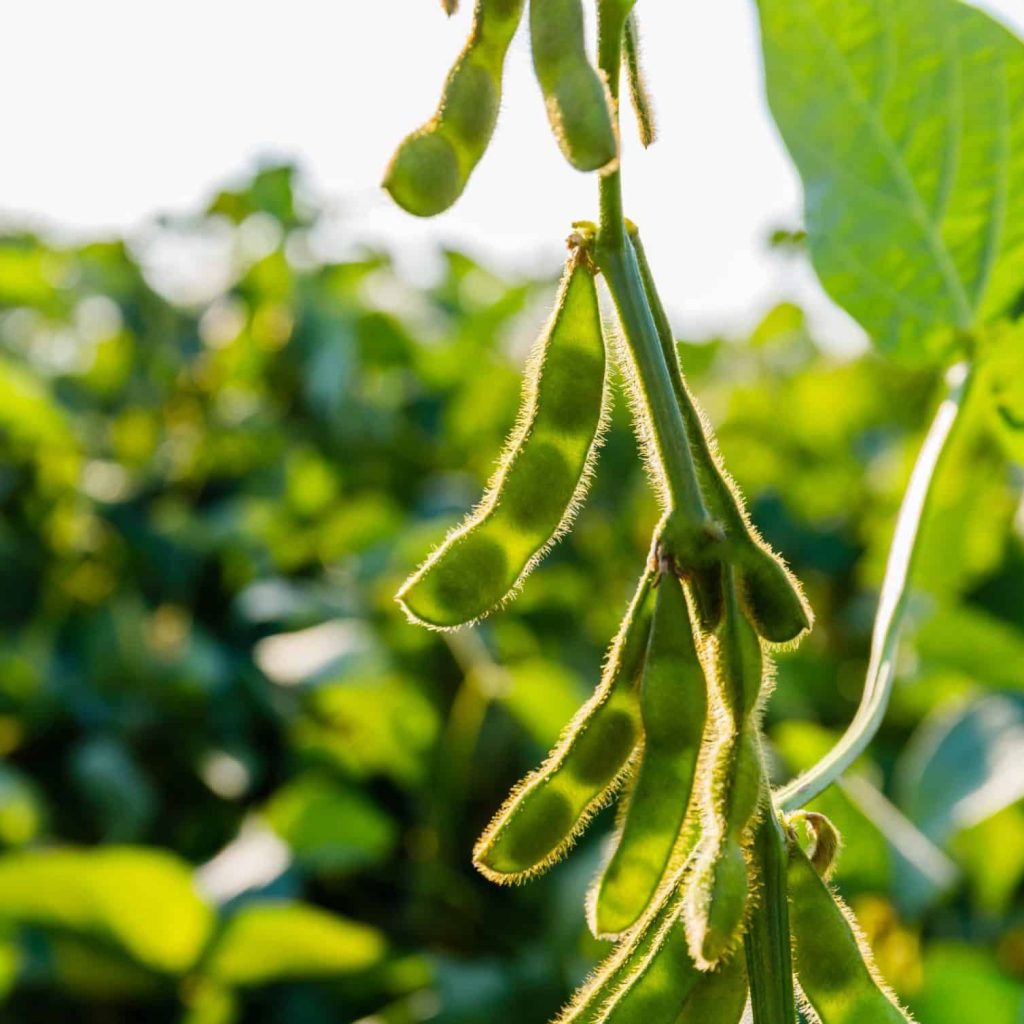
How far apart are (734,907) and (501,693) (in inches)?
70.1

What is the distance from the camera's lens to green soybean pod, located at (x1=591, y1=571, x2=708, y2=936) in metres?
0.66

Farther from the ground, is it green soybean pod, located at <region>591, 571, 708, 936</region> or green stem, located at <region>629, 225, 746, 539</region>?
green stem, located at <region>629, 225, 746, 539</region>

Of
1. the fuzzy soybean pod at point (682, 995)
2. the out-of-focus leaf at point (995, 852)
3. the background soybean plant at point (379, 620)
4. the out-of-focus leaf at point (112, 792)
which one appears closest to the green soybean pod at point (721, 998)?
the fuzzy soybean pod at point (682, 995)

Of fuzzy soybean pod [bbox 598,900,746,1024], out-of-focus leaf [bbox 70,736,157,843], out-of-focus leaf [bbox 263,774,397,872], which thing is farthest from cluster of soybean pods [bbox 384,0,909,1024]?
out-of-focus leaf [bbox 70,736,157,843]

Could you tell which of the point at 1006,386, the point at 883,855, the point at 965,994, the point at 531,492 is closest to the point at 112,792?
the point at 883,855

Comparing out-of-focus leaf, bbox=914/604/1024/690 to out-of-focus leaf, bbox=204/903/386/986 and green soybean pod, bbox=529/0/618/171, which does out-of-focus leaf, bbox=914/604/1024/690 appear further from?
green soybean pod, bbox=529/0/618/171

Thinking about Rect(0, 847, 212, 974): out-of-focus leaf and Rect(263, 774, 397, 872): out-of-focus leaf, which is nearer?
Rect(0, 847, 212, 974): out-of-focus leaf

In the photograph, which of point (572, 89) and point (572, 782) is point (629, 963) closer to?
point (572, 782)

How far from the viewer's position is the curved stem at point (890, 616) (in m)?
0.89

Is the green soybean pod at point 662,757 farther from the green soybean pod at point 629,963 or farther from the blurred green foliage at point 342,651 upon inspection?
the blurred green foliage at point 342,651

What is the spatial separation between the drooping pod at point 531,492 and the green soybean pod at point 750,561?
61mm

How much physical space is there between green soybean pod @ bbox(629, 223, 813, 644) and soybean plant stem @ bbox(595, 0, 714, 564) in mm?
13

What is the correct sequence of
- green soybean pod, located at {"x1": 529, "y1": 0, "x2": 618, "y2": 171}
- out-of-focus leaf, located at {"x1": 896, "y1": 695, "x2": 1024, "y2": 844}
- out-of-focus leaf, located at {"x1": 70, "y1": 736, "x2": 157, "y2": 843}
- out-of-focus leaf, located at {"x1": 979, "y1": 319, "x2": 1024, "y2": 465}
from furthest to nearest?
out-of-focus leaf, located at {"x1": 70, "y1": 736, "x2": 157, "y2": 843}, out-of-focus leaf, located at {"x1": 896, "y1": 695, "x2": 1024, "y2": 844}, out-of-focus leaf, located at {"x1": 979, "y1": 319, "x2": 1024, "y2": 465}, green soybean pod, located at {"x1": 529, "y1": 0, "x2": 618, "y2": 171}

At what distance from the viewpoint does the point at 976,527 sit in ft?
7.77
